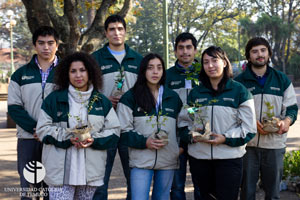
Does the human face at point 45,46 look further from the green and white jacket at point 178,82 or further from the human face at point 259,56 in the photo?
the human face at point 259,56

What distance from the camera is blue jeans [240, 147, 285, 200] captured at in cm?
415

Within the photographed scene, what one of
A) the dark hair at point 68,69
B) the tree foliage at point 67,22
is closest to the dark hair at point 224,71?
the dark hair at point 68,69

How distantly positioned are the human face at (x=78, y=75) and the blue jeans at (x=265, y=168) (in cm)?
203

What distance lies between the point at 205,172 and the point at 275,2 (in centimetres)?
3587

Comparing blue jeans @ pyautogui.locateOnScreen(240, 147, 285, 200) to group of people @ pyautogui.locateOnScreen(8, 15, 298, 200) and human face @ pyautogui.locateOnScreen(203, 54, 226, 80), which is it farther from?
human face @ pyautogui.locateOnScreen(203, 54, 226, 80)

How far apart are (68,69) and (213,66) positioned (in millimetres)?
1484

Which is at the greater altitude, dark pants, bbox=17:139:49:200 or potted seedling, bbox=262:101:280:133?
potted seedling, bbox=262:101:280:133

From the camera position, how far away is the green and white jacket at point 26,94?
156 inches

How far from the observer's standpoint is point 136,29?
48.3 metres

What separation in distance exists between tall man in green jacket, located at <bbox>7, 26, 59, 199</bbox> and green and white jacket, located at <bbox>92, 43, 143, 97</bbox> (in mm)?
607

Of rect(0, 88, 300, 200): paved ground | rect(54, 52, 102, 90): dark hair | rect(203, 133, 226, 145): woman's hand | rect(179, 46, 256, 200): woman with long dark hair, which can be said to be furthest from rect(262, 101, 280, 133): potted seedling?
rect(0, 88, 300, 200): paved ground

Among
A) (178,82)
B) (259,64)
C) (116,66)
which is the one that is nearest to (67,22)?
(116,66)

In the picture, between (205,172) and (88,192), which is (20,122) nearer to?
(88,192)

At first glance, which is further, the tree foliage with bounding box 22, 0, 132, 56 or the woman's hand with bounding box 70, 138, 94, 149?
the tree foliage with bounding box 22, 0, 132, 56
